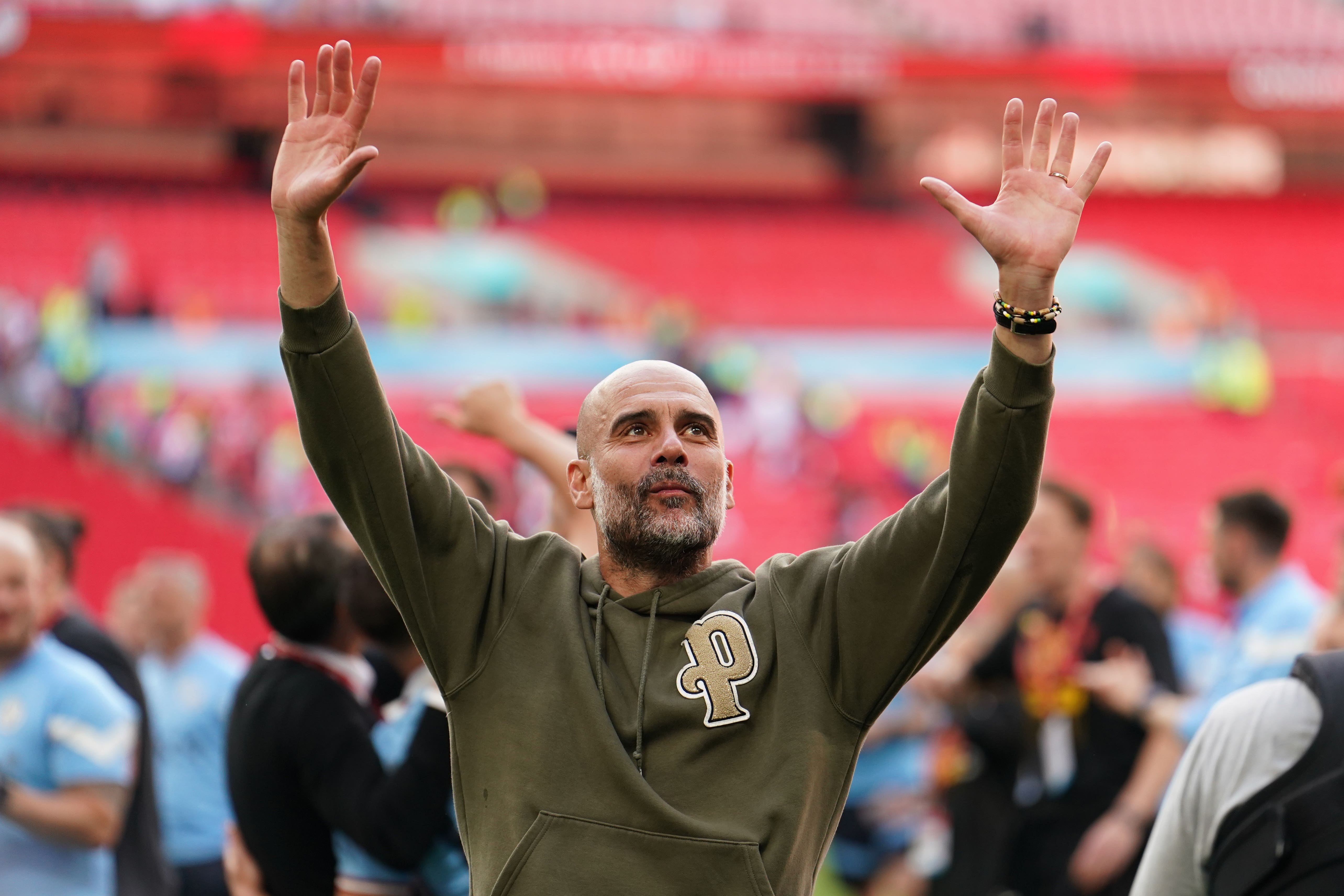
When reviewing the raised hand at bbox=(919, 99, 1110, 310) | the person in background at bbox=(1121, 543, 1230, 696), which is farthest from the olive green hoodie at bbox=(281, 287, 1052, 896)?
the person in background at bbox=(1121, 543, 1230, 696)

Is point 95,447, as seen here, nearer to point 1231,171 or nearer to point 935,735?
point 935,735

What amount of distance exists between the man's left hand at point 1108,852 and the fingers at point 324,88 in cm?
353

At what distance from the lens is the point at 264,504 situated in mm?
14281

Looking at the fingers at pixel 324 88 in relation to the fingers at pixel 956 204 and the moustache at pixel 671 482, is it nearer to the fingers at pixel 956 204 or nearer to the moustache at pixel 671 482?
the moustache at pixel 671 482

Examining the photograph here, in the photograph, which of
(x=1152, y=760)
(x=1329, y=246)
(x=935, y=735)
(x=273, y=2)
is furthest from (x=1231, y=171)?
(x=1152, y=760)

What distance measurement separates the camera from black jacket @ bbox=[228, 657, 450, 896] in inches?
104

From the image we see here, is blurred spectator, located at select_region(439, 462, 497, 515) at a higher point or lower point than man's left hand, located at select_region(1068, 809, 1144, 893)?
higher

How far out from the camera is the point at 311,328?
6.21 feet

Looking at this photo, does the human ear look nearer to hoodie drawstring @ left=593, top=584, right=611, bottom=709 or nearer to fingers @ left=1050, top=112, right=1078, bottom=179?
hoodie drawstring @ left=593, top=584, right=611, bottom=709

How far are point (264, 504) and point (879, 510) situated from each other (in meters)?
6.46

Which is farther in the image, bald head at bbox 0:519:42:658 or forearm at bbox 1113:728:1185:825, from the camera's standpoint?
forearm at bbox 1113:728:1185:825

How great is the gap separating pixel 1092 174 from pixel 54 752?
109 inches

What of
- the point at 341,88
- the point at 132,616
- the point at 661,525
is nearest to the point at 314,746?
the point at 661,525

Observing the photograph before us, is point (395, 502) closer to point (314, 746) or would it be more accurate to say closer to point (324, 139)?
point (324, 139)
